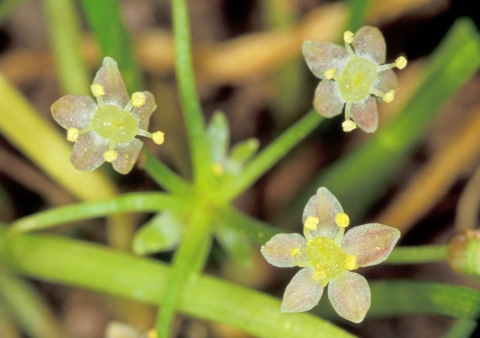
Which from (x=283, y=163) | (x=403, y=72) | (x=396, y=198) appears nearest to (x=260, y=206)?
(x=283, y=163)

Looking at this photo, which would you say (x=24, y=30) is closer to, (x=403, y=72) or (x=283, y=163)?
(x=283, y=163)

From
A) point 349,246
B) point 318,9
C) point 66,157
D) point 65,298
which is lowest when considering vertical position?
point 349,246

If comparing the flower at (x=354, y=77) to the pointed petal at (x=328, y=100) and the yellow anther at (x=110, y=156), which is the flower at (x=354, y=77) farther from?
the yellow anther at (x=110, y=156)

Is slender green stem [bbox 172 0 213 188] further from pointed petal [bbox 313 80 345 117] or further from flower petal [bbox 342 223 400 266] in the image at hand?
flower petal [bbox 342 223 400 266]

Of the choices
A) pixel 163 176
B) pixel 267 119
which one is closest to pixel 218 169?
pixel 163 176

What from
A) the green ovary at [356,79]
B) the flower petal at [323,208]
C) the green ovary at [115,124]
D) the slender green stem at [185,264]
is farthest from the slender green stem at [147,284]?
the green ovary at [356,79]
